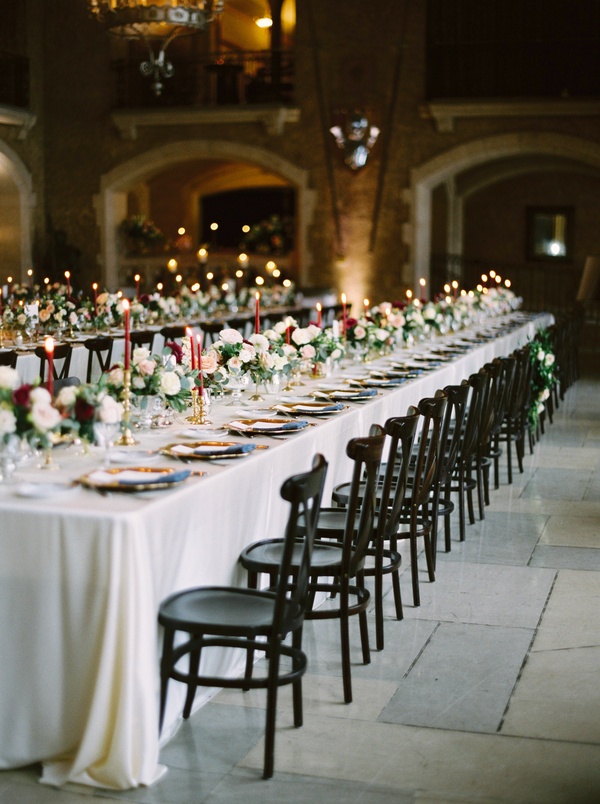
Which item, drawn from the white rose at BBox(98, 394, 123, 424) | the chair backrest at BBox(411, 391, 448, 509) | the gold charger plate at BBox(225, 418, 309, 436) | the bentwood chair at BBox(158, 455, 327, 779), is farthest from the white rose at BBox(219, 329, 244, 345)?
the bentwood chair at BBox(158, 455, 327, 779)

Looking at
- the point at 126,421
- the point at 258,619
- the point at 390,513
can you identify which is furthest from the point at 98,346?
the point at 258,619

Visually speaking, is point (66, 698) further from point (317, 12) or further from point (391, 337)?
point (317, 12)

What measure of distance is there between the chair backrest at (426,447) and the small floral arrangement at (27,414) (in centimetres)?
171

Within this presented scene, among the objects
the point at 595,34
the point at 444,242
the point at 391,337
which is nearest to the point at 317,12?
the point at 595,34

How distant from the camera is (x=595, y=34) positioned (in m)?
16.3

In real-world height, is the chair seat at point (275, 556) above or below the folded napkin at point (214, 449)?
below

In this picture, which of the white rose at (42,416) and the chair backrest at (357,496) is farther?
the chair backrest at (357,496)

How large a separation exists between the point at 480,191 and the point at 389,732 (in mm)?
19969

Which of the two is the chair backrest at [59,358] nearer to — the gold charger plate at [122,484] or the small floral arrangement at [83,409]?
the small floral arrangement at [83,409]

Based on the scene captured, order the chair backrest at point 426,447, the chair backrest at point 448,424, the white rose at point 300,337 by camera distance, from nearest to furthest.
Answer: the chair backrest at point 426,447, the chair backrest at point 448,424, the white rose at point 300,337

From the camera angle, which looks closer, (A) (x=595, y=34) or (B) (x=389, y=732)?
(B) (x=389, y=732)

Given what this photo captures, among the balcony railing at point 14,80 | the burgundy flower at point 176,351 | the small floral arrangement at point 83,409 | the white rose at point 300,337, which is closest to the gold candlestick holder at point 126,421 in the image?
the small floral arrangement at point 83,409

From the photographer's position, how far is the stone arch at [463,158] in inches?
619

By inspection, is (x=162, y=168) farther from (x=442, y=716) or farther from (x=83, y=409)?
(x=442, y=716)
